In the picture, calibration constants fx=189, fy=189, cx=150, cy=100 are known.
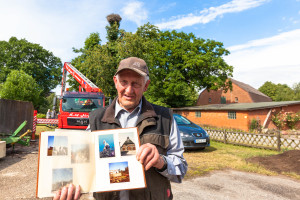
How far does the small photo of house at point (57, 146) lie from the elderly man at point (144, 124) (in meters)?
0.38

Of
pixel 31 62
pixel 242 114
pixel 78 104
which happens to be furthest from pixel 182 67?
pixel 31 62

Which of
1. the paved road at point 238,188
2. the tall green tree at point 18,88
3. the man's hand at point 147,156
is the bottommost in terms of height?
the paved road at point 238,188

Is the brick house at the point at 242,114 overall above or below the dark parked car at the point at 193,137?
above

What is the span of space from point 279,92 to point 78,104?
201 ft

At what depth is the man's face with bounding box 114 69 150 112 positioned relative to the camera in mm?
1800

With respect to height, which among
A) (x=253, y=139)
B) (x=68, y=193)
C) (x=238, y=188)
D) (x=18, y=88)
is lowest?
(x=238, y=188)

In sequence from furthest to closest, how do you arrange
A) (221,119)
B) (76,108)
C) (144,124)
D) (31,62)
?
1. (31,62)
2. (221,119)
3. (76,108)
4. (144,124)

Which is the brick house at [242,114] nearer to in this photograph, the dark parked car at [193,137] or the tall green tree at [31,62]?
the dark parked car at [193,137]

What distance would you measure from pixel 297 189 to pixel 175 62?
89.9ft

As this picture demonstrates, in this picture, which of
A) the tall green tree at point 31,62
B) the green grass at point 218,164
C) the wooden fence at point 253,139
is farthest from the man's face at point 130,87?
the tall green tree at point 31,62

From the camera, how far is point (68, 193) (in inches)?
50.0

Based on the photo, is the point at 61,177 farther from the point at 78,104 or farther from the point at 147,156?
the point at 78,104

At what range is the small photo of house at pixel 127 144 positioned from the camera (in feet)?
4.65

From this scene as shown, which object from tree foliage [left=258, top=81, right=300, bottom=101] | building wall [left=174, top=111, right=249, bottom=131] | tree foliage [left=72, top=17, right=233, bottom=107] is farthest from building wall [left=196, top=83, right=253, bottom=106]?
tree foliage [left=258, top=81, right=300, bottom=101]
